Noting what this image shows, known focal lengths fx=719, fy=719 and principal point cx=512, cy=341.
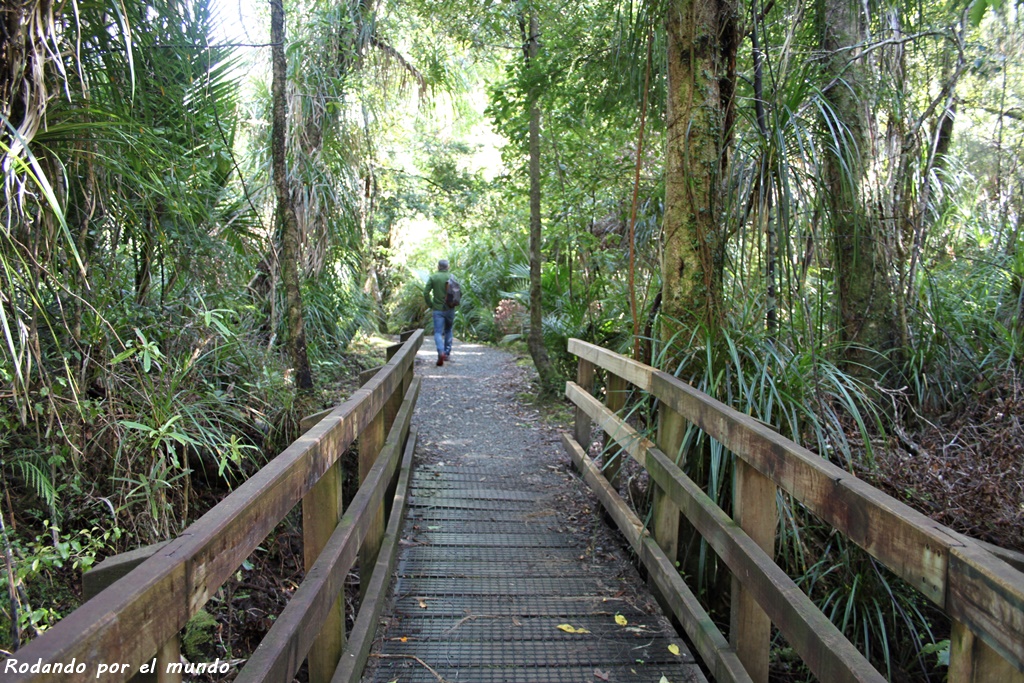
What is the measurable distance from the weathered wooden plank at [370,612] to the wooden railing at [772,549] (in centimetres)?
125

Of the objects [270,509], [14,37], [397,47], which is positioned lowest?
[270,509]

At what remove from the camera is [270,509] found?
1.86 meters

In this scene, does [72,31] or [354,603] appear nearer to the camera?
[72,31]

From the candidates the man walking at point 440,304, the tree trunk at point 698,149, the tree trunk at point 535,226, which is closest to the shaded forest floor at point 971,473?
the tree trunk at point 698,149

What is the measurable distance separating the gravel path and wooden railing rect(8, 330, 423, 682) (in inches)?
11.3

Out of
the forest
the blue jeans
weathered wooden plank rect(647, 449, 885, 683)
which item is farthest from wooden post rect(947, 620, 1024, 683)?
the blue jeans

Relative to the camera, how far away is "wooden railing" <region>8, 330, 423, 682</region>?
1087mm

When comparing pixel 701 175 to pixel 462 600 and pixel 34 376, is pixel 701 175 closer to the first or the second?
pixel 462 600

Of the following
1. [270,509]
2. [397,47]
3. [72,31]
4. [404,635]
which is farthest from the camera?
[397,47]

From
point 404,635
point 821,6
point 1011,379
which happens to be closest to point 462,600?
point 404,635

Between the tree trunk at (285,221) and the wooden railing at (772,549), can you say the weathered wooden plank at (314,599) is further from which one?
the tree trunk at (285,221)

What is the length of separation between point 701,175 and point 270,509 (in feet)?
9.58

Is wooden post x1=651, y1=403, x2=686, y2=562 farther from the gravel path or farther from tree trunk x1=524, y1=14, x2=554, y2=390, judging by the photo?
tree trunk x1=524, y1=14, x2=554, y2=390

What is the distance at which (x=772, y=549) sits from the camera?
257 centimetres
